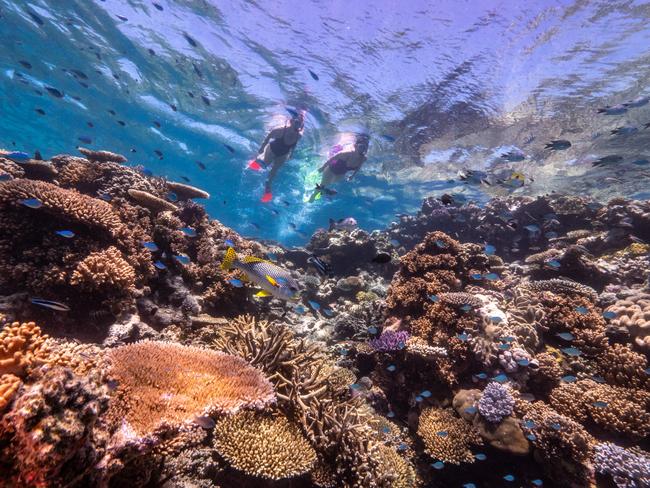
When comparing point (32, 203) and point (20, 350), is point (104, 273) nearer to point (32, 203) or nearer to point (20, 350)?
point (32, 203)

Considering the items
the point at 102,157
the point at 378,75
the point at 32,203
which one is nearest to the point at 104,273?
the point at 32,203

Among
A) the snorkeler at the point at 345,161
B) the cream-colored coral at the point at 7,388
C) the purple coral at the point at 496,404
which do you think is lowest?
the snorkeler at the point at 345,161

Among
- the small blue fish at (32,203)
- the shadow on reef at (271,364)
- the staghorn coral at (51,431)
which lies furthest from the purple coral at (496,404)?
the small blue fish at (32,203)

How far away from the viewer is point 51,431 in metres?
2.02

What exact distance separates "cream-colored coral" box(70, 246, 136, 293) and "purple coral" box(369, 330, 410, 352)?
4985 mm

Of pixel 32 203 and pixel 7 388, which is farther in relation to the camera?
pixel 32 203

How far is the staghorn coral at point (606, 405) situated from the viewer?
547 centimetres

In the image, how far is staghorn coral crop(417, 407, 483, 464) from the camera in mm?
5492

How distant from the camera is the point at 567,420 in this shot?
17.7ft

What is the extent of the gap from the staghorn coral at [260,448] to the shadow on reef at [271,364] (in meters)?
0.02

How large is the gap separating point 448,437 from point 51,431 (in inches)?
224

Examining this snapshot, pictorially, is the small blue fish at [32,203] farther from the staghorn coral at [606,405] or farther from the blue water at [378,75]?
A: the staghorn coral at [606,405]

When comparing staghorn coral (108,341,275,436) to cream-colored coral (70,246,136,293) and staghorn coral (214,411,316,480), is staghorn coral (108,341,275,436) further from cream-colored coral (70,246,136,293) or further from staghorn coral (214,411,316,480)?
cream-colored coral (70,246,136,293)

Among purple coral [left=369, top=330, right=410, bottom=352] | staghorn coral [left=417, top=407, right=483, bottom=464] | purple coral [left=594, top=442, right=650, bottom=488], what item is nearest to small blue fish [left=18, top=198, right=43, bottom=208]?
purple coral [left=369, top=330, right=410, bottom=352]
